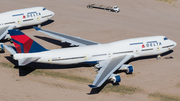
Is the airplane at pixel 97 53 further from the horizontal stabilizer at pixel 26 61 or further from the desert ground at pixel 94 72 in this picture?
the desert ground at pixel 94 72

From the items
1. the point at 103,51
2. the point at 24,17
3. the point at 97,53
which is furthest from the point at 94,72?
the point at 24,17

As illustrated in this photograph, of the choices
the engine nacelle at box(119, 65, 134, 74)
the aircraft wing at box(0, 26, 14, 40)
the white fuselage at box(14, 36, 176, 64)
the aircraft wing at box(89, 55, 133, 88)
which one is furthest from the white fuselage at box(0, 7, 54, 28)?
the engine nacelle at box(119, 65, 134, 74)

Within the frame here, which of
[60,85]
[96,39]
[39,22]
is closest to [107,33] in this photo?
[96,39]

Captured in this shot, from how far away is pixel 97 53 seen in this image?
49.6 meters

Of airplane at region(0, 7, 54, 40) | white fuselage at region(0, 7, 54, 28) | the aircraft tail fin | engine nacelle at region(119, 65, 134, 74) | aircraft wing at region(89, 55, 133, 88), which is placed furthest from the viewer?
white fuselage at region(0, 7, 54, 28)

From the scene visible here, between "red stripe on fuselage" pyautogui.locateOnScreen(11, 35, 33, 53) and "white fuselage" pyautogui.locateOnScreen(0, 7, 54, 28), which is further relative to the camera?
"white fuselage" pyautogui.locateOnScreen(0, 7, 54, 28)

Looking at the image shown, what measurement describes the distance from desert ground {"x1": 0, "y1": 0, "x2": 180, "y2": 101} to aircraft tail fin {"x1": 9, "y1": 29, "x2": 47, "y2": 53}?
18.6ft

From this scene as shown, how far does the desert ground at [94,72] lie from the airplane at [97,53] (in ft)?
8.18

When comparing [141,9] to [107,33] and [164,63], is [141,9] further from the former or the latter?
[164,63]

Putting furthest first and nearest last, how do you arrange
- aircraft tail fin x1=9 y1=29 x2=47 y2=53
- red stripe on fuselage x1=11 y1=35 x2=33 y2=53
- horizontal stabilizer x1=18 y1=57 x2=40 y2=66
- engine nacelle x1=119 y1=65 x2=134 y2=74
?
engine nacelle x1=119 y1=65 x2=134 y2=74 < red stripe on fuselage x1=11 y1=35 x2=33 y2=53 < aircraft tail fin x1=9 y1=29 x2=47 y2=53 < horizontal stabilizer x1=18 y1=57 x2=40 y2=66

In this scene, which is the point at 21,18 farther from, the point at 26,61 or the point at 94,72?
the point at 94,72

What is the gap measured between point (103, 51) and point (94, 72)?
15.5 ft

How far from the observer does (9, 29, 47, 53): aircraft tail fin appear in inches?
1745

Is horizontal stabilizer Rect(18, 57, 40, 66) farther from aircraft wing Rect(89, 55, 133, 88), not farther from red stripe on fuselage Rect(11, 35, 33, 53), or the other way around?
aircraft wing Rect(89, 55, 133, 88)
